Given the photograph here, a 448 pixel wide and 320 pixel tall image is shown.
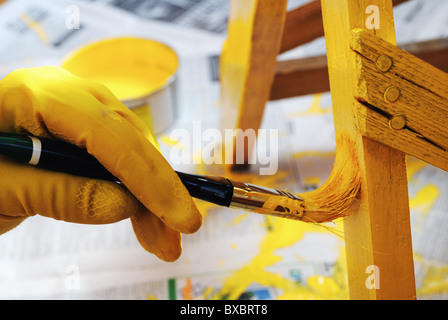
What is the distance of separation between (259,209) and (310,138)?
0.56 meters

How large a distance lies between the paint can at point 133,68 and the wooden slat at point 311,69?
0.81 feet

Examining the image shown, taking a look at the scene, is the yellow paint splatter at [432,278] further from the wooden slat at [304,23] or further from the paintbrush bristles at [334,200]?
the wooden slat at [304,23]

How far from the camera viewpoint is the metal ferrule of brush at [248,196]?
458 mm

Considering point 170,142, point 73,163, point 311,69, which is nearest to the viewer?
point 73,163

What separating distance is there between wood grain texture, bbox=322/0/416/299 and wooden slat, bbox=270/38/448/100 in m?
0.35

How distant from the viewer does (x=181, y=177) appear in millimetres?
456

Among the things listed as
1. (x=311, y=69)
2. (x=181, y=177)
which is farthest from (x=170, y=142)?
(x=181, y=177)

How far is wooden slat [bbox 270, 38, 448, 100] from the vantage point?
0.82 m

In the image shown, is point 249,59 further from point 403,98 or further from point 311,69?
point 403,98

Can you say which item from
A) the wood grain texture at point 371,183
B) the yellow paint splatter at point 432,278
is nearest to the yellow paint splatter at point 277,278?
the yellow paint splatter at point 432,278

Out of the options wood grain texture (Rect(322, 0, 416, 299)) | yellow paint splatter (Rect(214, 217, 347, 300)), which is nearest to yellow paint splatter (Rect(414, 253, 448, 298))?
yellow paint splatter (Rect(214, 217, 347, 300))

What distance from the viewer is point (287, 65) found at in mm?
844

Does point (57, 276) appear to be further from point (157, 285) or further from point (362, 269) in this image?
point (362, 269)

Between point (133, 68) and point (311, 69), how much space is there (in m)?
0.47
